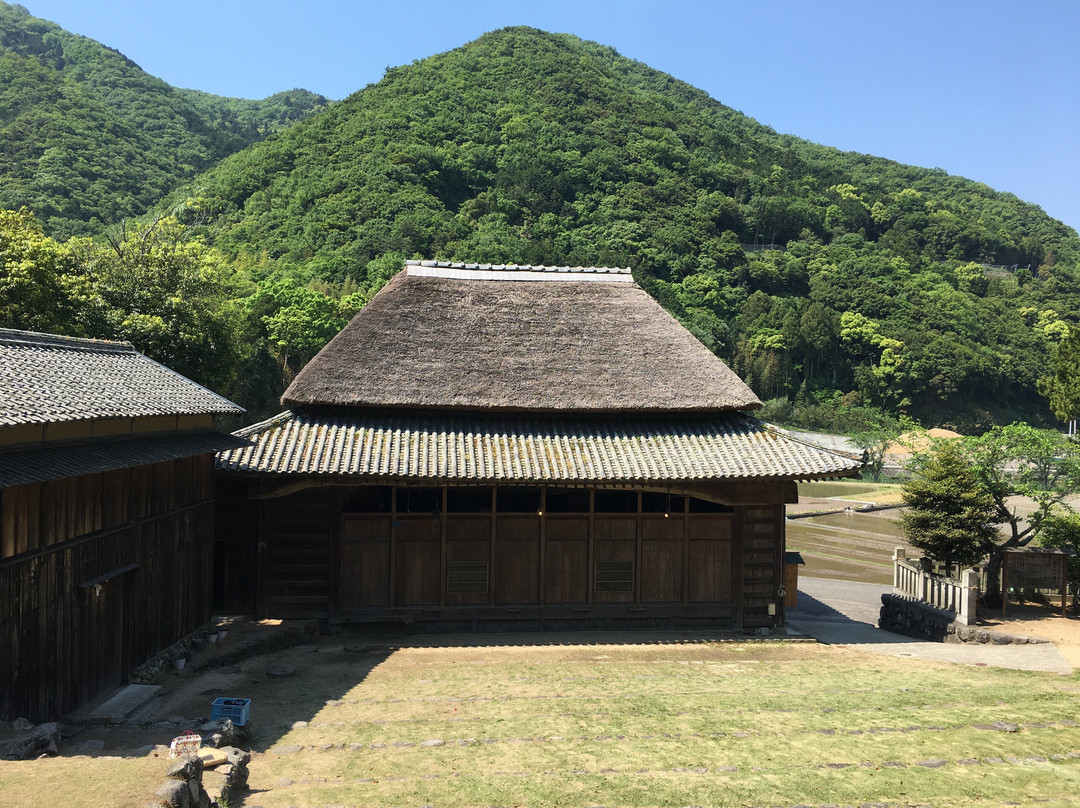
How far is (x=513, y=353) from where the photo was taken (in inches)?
629

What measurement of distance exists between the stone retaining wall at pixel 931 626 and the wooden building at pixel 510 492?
3.70m

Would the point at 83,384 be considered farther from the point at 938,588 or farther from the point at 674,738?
the point at 938,588

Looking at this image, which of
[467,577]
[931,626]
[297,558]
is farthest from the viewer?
[931,626]

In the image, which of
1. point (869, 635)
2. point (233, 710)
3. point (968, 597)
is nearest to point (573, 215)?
point (869, 635)

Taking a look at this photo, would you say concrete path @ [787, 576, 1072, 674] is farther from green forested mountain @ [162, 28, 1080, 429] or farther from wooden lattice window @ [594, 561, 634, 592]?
green forested mountain @ [162, 28, 1080, 429]

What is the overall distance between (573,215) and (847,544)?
224 feet

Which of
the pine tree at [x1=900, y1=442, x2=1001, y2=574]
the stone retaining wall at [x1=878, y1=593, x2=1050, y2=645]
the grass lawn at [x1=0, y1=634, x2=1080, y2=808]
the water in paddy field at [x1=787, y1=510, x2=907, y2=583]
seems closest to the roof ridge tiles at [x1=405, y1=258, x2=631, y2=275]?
the pine tree at [x1=900, y1=442, x2=1001, y2=574]

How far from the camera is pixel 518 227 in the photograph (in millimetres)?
85688

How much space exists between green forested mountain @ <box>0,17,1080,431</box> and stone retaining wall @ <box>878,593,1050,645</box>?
24.7 metres

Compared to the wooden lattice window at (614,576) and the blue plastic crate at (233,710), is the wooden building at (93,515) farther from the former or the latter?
the wooden lattice window at (614,576)

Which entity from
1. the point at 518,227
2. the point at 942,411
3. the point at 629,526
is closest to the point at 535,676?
the point at 629,526

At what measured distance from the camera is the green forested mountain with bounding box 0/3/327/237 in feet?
188

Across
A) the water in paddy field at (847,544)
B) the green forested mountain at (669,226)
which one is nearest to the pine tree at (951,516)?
the water in paddy field at (847,544)

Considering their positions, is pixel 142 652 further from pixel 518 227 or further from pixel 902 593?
pixel 518 227
